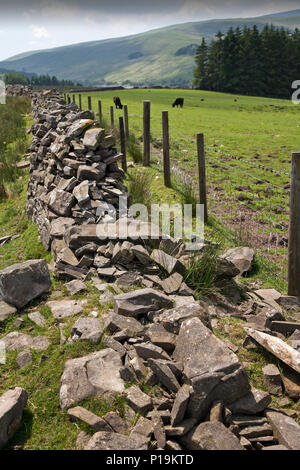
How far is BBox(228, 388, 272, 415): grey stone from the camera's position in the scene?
2963 millimetres

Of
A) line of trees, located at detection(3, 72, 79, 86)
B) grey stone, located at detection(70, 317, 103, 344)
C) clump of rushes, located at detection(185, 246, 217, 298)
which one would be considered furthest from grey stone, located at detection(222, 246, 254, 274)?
line of trees, located at detection(3, 72, 79, 86)

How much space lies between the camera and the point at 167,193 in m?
9.71

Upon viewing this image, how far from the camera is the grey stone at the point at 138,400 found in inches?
115

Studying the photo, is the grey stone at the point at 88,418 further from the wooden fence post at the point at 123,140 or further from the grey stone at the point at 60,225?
the wooden fence post at the point at 123,140

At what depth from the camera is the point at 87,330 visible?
12.6 feet

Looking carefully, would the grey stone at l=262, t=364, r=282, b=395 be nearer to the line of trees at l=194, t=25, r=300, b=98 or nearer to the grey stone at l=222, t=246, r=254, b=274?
the grey stone at l=222, t=246, r=254, b=274

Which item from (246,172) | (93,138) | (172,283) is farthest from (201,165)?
(246,172)

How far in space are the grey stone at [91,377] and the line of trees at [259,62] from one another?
69562mm

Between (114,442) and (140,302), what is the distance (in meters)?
1.67

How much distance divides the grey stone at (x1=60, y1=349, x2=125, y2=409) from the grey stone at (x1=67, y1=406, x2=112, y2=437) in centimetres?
11

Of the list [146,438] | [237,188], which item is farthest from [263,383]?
[237,188]

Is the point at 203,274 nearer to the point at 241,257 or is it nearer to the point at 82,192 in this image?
the point at 241,257

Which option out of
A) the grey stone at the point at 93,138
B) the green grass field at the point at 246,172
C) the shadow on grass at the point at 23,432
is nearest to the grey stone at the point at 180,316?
the shadow on grass at the point at 23,432

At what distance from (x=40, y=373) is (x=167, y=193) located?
6826 millimetres
